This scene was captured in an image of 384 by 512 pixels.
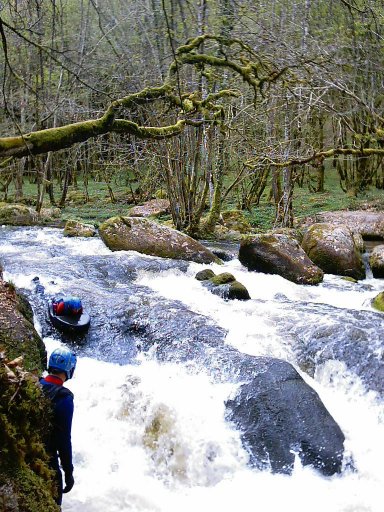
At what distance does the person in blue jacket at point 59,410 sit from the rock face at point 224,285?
4.91m

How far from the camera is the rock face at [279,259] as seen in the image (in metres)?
9.44

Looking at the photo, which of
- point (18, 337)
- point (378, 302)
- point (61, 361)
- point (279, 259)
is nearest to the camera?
point (61, 361)

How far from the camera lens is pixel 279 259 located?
31.6ft

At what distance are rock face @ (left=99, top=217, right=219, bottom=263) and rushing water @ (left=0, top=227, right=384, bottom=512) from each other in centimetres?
170

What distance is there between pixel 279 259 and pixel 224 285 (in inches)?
72.7

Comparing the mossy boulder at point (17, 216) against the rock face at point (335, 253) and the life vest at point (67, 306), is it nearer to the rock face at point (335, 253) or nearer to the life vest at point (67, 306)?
the rock face at point (335, 253)

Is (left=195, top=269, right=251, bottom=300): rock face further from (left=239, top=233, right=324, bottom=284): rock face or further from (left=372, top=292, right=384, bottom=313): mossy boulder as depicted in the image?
(left=372, top=292, right=384, bottom=313): mossy boulder

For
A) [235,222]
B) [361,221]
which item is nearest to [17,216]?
[235,222]

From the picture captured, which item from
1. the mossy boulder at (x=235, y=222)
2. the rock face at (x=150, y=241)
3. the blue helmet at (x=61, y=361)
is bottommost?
the mossy boulder at (x=235, y=222)

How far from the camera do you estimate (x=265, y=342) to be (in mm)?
6457

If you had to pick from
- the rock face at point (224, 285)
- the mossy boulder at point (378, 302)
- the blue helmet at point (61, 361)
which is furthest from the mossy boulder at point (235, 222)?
the blue helmet at point (61, 361)

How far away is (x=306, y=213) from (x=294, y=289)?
8809 mm

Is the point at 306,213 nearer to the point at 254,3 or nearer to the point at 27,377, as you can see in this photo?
the point at 254,3

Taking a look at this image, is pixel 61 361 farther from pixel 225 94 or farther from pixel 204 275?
pixel 225 94
